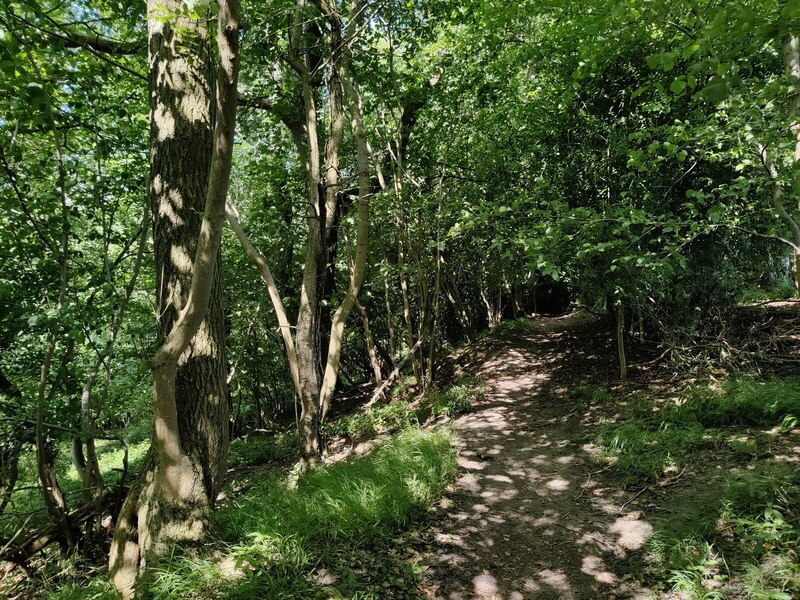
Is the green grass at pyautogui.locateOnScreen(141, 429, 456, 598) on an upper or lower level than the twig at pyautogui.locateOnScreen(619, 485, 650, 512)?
upper

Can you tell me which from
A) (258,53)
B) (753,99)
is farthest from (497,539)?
(258,53)

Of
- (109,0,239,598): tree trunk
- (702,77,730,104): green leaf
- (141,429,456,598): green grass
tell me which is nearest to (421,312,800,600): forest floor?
(141,429,456,598): green grass

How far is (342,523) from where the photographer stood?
11.9 ft

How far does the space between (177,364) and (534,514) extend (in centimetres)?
334

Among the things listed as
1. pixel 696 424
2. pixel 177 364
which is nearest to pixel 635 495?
pixel 696 424

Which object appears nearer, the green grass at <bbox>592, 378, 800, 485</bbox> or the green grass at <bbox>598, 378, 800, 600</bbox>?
the green grass at <bbox>598, 378, 800, 600</bbox>

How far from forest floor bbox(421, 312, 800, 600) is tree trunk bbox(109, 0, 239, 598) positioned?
73.8 inches

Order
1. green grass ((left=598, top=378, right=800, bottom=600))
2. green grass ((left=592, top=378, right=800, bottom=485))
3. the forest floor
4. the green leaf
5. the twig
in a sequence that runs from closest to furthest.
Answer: the green leaf, green grass ((left=598, top=378, right=800, bottom=600)), the forest floor, the twig, green grass ((left=592, top=378, right=800, bottom=485))

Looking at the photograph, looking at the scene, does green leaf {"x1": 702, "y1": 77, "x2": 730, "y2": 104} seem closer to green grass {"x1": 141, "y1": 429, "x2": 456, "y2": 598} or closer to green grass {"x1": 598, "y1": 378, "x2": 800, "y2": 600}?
green grass {"x1": 598, "y1": 378, "x2": 800, "y2": 600}

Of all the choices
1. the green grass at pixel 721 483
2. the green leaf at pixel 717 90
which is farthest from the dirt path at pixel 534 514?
the green leaf at pixel 717 90

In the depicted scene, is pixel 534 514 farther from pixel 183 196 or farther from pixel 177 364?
pixel 183 196

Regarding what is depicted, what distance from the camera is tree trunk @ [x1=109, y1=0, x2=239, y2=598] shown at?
3135mm

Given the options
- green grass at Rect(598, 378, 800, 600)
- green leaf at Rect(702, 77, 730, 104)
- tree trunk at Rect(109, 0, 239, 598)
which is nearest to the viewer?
green leaf at Rect(702, 77, 730, 104)

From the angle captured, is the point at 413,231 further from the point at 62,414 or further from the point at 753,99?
the point at 62,414
